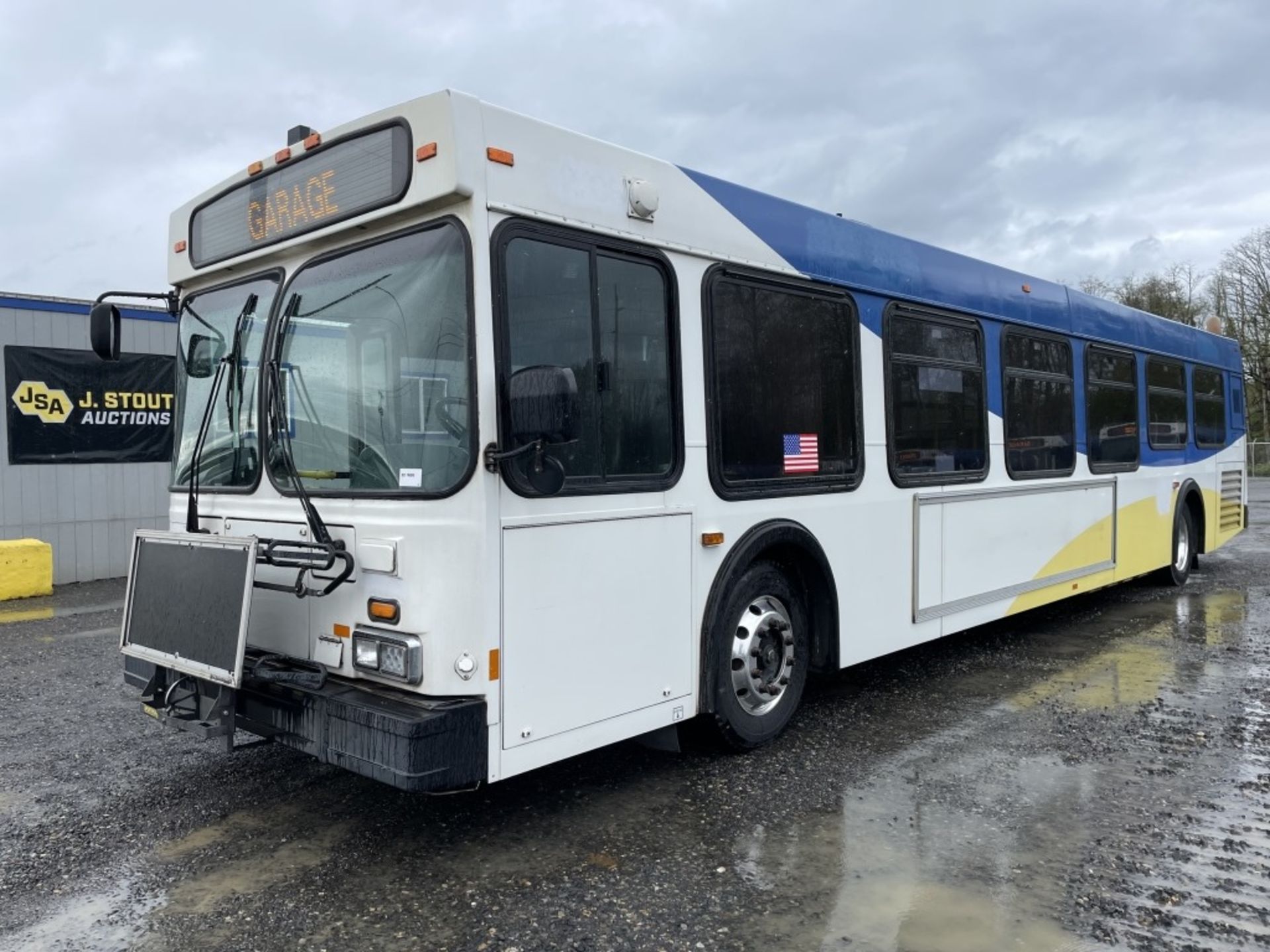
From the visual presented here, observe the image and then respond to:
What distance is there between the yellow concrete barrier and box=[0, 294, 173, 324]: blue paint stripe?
2.63 metres

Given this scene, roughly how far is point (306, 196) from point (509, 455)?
62.0 inches

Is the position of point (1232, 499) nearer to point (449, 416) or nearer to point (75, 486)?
point (449, 416)

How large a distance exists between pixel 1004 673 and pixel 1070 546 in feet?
5.02

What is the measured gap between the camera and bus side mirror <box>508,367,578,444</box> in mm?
3365

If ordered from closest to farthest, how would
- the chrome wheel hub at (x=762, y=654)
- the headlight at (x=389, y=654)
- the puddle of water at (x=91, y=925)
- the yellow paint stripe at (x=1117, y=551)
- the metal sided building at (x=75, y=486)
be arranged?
the puddle of water at (x=91, y=925)
the headlight at (x=389, y=654)
the chrome wheel hub at (x=762, y=654)
the yellow paint stripe at (x=1117, y=551)
the metal sided building at (x=75, y=486)

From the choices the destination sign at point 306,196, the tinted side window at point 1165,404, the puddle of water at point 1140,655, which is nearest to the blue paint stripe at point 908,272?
the tinted side window at point 1165,404

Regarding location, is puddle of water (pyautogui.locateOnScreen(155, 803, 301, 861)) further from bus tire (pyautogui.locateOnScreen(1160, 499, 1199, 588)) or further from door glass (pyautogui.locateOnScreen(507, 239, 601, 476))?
bus tire (pyautogui.locateOnScreen(1160, 499, 1199, 588))

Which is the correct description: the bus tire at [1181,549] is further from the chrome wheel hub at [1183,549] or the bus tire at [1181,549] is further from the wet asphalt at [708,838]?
the wet asphalt at [708,838]

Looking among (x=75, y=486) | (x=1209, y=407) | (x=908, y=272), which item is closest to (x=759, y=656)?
(x=908, y=272)

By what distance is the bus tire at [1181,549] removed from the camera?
9914 mm

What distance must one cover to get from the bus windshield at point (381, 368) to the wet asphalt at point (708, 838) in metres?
1.48

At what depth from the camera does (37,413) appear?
1113cm

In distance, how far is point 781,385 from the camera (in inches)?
197

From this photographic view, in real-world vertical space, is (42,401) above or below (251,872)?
above
